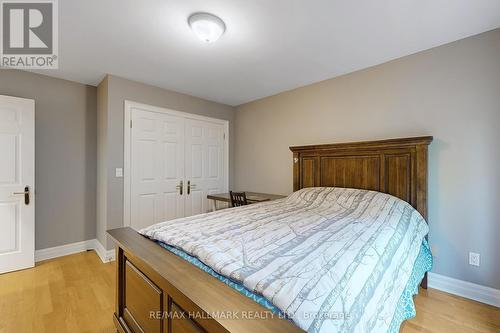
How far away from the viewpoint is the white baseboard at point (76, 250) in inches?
116

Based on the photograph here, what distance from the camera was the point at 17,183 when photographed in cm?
268

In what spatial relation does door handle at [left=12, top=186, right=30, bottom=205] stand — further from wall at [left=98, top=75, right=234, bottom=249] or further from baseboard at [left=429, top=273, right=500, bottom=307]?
baseboard at [left=429, top=273, right=500, bottom=307]

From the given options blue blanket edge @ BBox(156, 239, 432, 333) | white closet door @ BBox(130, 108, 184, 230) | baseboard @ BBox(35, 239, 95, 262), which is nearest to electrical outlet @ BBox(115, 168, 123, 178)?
white closet door @ BBox(130, 108, 184, 230)

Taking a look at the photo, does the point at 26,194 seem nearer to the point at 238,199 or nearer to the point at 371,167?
the point at 238,199

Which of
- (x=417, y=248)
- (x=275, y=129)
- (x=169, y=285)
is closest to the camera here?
(x=169, y=285)

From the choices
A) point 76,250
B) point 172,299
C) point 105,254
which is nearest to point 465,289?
point 172,299

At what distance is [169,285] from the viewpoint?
1.01 metres

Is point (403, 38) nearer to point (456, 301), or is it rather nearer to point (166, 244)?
point (456, 301)

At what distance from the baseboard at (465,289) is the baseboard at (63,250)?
4251mm

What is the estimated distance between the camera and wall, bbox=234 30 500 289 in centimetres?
204

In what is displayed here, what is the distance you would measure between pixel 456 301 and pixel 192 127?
3.82 meters

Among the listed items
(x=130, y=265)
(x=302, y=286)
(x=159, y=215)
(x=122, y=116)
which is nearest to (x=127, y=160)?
(x=122, y=116)

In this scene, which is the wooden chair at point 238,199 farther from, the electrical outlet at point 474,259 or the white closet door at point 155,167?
the electrical outlet at point 474,259

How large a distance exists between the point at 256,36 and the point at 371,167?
1832 mm
